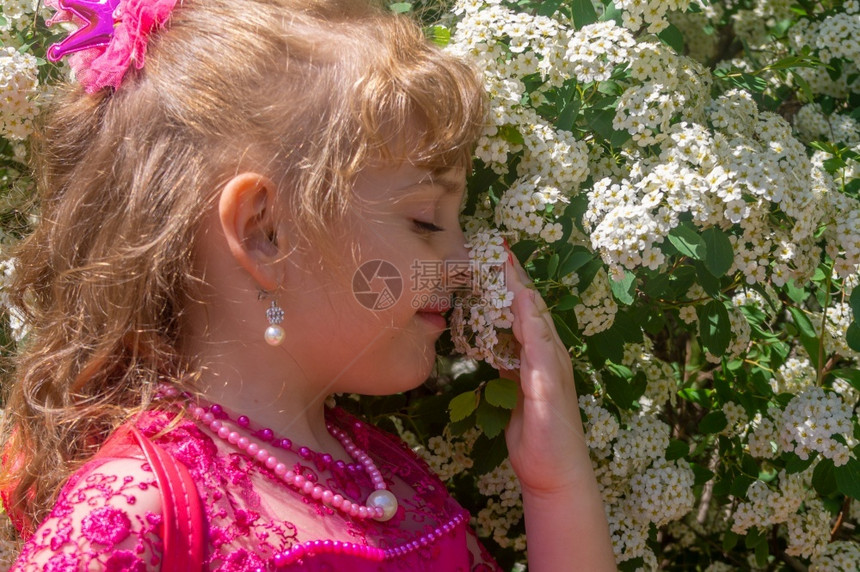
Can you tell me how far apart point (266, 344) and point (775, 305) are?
1202 millimetres

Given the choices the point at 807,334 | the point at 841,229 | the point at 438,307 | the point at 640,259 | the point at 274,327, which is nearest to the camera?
the point at 274,327

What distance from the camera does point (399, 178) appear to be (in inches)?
64.4

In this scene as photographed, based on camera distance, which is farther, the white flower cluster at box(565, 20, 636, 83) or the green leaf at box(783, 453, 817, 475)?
the green leaf at box(783, 453, 817, 475)

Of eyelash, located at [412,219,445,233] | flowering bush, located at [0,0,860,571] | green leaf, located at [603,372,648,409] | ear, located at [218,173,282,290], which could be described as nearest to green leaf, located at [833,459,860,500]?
flowering bush, located at [0,0,860,571]

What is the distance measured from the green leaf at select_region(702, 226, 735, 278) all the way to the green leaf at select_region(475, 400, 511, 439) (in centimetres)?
50

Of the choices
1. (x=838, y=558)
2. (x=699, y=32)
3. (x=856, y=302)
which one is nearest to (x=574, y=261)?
(x=856, y=302)

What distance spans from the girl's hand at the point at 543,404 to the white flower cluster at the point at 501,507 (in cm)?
28

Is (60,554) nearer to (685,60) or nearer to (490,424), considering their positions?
(490,424)

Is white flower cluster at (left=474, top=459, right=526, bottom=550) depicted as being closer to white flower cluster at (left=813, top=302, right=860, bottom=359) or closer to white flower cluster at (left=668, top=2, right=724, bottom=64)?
white flower cluster at (left=813, top=302, right=860, bottom=359)

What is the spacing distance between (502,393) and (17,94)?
1231 mm

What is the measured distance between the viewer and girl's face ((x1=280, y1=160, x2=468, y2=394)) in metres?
1.59

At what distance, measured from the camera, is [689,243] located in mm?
1660

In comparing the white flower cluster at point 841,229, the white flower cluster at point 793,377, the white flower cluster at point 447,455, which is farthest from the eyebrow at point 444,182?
the white flower cluster at point 793,377

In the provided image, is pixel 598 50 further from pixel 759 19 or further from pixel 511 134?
pixel 759 19
